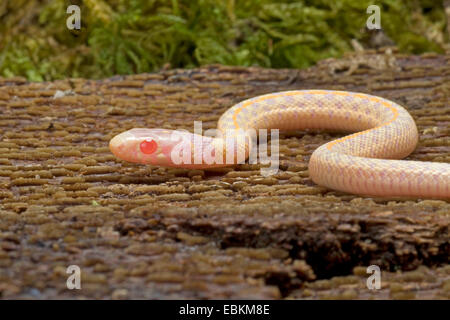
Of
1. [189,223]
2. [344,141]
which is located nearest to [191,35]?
[344,141]

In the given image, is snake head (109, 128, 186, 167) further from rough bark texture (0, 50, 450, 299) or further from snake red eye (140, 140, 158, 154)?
rough bark texture (0, 50, 450, 299)

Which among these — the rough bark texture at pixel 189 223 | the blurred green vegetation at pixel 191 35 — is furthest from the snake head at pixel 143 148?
the blurred green vegetation at pixel 191 35

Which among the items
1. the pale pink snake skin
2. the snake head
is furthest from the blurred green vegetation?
the snake head

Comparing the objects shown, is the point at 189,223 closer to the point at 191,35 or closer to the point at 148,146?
the point at 148,146

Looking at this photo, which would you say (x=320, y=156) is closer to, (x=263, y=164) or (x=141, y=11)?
(x=263, y=164)

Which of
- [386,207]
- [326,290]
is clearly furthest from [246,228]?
[386,207]

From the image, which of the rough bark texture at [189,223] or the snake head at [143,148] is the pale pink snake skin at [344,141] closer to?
the snake head at [143,148]
